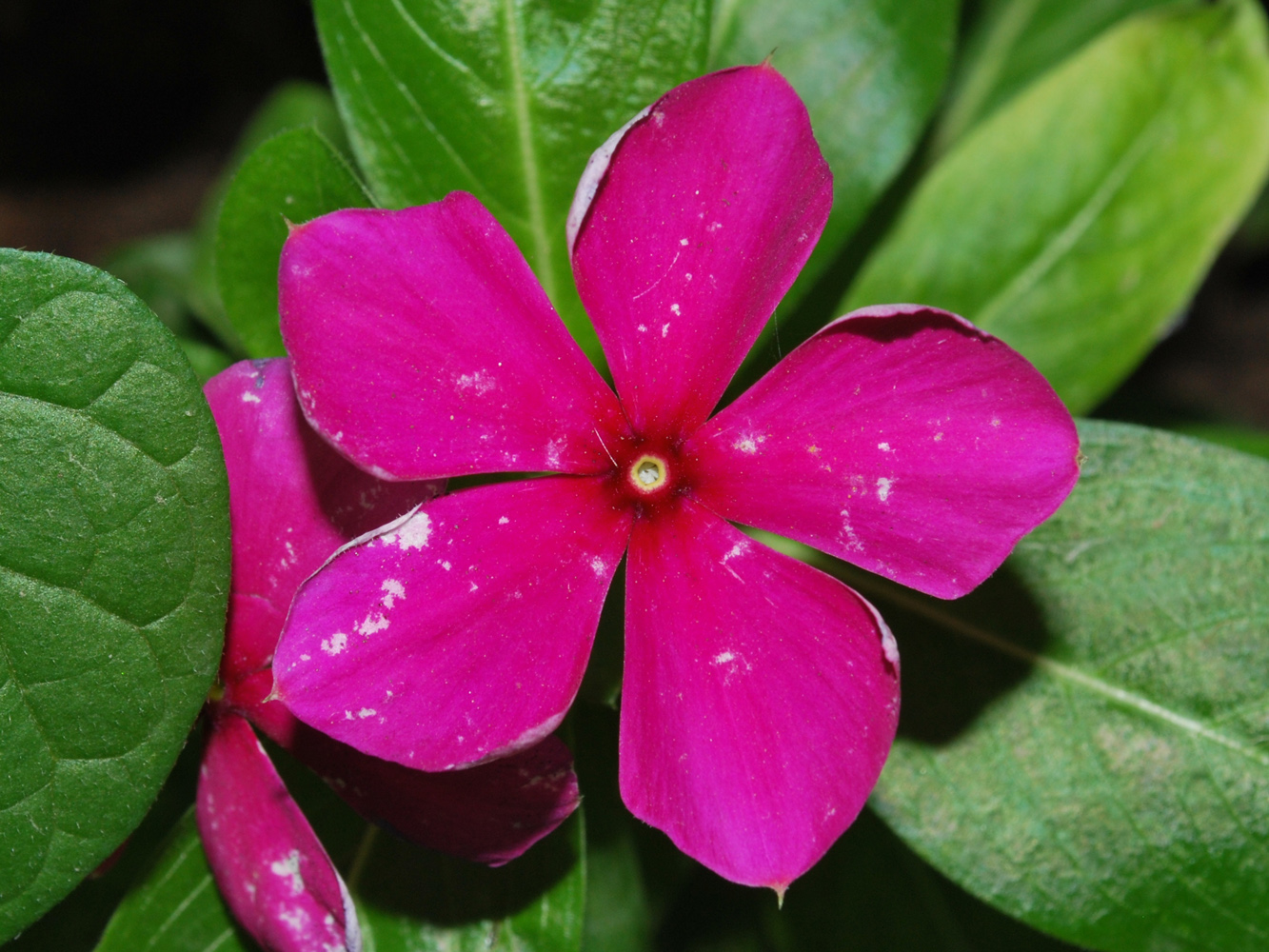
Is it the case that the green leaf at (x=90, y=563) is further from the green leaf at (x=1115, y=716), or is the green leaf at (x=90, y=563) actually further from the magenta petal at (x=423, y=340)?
the green leaf at (x=1115, y=716)

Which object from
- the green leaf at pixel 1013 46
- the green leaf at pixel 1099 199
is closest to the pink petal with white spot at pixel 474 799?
the green leaf at pixel 1099 199

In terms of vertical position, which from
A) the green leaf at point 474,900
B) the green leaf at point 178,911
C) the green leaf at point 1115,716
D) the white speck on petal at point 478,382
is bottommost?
the green leaf at point 1115,716

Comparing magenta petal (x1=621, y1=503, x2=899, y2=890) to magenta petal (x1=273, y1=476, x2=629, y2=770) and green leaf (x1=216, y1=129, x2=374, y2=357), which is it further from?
green leaf (x1=216, y1=129, x2=374, y2=357)

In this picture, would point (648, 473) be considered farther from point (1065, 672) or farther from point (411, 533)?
point (1065, 672)

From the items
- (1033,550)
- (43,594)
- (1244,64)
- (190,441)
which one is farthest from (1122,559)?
(43,594)

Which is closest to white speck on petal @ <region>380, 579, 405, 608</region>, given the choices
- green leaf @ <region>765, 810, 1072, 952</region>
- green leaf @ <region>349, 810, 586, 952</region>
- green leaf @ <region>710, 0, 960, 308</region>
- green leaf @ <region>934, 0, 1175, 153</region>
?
green leaf @ <region>349, 810, 586, 952</region>
